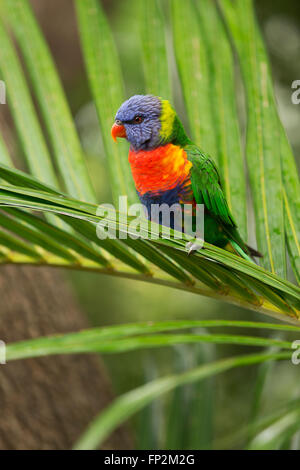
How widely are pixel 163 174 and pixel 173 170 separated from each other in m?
0.03

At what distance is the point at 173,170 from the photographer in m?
0.83

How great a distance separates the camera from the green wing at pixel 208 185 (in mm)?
821

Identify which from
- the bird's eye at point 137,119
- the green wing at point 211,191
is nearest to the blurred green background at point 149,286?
the green wing at point 211,191

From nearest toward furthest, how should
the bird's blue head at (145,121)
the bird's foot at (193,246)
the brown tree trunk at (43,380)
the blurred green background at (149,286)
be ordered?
the bird's foot at (193,246) → the bird's blue head at (145,121) → the brown tree trunk at (43,380) → the blurred green background at (149,286)

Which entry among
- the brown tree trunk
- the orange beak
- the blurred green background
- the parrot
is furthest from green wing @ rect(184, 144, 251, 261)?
the blurred green background

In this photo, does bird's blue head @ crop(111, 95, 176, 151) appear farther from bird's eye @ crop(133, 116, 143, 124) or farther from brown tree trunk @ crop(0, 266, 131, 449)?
brown tree trunk @ crop(0, 266, 131, 449)

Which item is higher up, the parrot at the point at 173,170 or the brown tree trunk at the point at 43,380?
the parrot at the point at 173,170

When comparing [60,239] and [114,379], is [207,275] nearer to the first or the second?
[60,239]

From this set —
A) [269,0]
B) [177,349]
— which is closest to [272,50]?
[269,0]

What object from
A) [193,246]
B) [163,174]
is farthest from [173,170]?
[193,246]

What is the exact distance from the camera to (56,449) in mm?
1342

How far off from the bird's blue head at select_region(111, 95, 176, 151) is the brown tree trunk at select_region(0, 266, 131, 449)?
2.80 feet

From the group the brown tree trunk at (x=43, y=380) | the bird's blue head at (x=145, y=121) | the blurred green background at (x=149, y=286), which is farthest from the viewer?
the blurred green background at (x=149, y=286)

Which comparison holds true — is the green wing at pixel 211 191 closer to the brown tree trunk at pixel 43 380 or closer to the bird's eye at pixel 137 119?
the bird's eye at pixel 137 119
